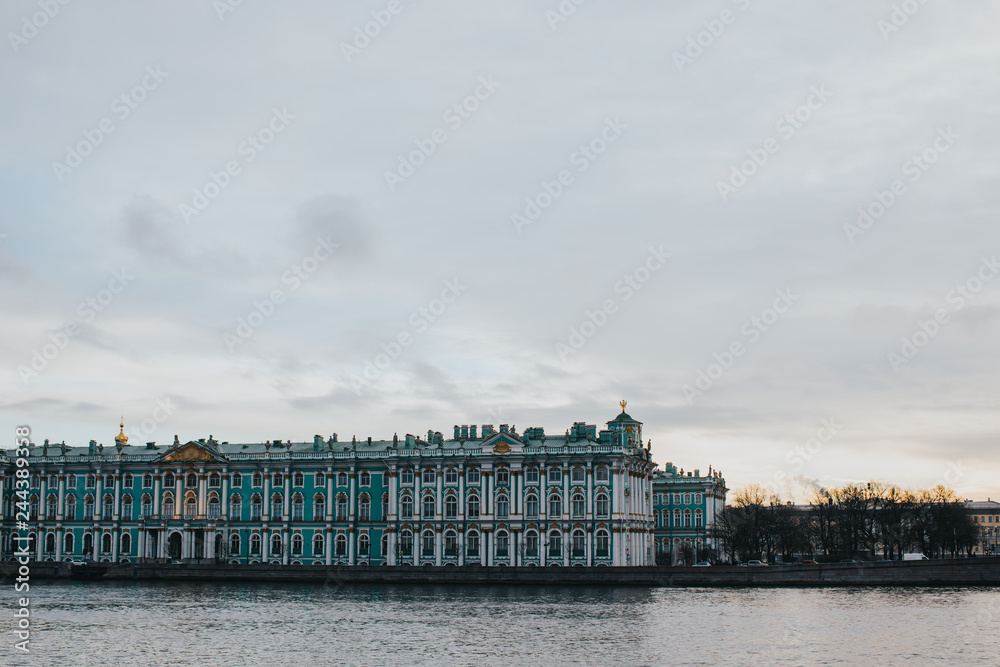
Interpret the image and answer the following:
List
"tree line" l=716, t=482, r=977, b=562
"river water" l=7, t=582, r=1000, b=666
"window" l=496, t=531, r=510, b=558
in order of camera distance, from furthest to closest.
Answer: "tree line" l=716, t=482, r=977, b=562, "window" l=496, t=531, r=510, b=558, "river water" l=7, t=582, r=1000, b=666

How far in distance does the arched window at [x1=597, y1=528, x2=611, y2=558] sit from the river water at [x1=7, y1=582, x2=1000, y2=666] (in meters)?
17.6

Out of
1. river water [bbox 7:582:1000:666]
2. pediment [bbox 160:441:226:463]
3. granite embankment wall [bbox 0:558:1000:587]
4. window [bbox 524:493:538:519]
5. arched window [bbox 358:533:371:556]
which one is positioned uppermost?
pediment [bbox 160:441:226:463]

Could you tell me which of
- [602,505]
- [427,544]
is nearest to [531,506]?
[602,505]

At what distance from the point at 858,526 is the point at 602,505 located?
34.6 m

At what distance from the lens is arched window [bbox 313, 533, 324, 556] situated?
110812 millimetres

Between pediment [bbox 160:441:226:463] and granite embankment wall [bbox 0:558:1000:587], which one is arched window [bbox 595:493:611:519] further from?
pediment [bbox 160:441:226:463]

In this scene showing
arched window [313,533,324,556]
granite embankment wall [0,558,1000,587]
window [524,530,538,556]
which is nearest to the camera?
granite embankment wall [0,558,1000,587]

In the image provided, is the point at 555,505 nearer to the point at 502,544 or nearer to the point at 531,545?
the point at 531,545

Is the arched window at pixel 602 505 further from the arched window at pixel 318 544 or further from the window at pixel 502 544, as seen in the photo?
the arched window at pixel 318 544

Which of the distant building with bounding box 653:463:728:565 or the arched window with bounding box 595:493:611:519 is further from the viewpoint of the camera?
the distant building with bounding box 653:463:728:565

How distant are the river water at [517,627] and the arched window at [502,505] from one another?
19902 mm

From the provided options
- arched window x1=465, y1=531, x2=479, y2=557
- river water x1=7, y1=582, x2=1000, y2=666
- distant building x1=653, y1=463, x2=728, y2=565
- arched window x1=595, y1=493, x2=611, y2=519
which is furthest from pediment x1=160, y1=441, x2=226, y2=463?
distant building x1=653, y1=463, x2=728, y2=565

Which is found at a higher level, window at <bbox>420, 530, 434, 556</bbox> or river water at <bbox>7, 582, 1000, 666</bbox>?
window at <bbox>420, 530, 434, 556</bbox>

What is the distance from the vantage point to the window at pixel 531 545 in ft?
346
